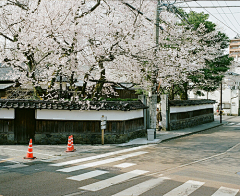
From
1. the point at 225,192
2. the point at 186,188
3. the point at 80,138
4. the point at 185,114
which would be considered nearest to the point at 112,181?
the point at 186,188

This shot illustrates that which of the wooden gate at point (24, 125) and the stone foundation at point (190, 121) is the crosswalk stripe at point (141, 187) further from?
the stone foundation at point (190, 121)

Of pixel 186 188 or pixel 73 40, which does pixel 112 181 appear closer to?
pixel 186 188

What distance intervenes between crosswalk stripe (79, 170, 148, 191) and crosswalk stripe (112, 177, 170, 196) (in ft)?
2.49

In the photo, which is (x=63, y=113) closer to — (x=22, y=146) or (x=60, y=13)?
(x=22, y=146)

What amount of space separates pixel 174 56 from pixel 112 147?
11093 millimetres

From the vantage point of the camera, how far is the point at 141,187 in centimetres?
838

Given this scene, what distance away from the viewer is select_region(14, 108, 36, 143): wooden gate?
17.3 meters

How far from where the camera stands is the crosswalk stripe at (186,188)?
785 cm

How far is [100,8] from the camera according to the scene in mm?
20219

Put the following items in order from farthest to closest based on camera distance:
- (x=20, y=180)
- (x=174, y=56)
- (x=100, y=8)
Answer: (x=174, y=56) → (x=100, y=8) → (x=20, y=180)

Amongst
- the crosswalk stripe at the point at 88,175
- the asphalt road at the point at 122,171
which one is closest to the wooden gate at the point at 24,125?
the asphalt road at the point at 122,171

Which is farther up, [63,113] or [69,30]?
[69,30]

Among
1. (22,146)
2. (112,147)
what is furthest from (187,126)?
(22,146)

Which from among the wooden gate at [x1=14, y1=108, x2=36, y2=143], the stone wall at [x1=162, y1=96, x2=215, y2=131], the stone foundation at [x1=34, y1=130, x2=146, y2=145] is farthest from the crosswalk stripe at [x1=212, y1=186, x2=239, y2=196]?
the stone wall at [x1=162, y1=96, x2=215, y2=131]
